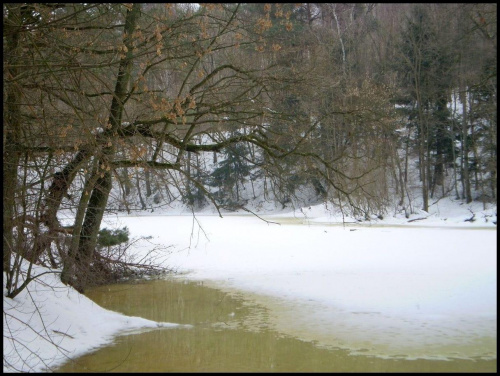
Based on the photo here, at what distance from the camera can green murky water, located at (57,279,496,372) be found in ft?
23.3

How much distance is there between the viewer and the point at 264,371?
700 cm

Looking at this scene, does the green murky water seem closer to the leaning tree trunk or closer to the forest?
the leaning tree trunk

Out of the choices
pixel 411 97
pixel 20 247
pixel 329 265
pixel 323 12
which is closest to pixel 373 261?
pixel 329 265

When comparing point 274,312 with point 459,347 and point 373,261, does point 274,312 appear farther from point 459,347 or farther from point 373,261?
point 373,261

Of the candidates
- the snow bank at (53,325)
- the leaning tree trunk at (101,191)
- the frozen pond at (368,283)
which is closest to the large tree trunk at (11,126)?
the snow bank at (53,325)

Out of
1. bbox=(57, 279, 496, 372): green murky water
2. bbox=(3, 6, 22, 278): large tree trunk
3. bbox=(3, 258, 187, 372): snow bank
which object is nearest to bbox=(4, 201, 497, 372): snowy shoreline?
bbox=(3, 258, 187, 372): snow bank

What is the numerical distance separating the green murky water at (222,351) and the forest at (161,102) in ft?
5.08

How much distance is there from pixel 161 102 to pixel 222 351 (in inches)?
143

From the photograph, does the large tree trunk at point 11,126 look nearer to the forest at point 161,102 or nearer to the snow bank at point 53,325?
the forest at point 161,102

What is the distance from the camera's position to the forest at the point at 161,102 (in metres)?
6.71

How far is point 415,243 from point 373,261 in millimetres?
3899

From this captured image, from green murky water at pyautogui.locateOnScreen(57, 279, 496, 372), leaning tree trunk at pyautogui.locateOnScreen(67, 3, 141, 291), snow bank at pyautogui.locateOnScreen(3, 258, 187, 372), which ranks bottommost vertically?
green murky water at pyautogui.locateOnScreen(57, 279, 496, 372)

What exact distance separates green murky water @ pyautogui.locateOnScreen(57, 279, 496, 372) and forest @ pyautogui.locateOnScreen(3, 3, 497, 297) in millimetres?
1547

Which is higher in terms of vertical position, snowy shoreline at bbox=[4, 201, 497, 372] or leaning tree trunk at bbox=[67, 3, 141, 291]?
leaning tree trunk at bbox=[67, 3, 141, 291]
